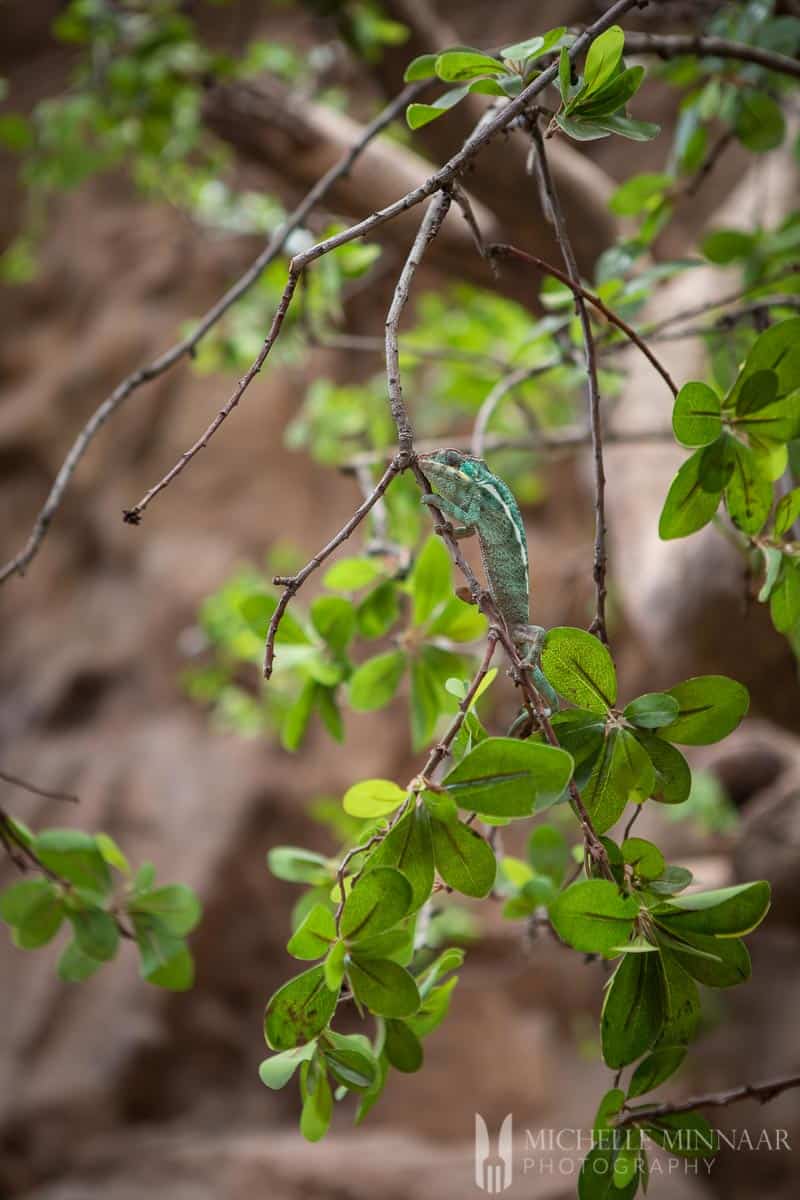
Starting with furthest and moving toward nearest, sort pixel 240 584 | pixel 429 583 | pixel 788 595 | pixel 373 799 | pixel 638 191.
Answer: pixel 240 584
pixel 638 191
pixel 429 583
pixel 788 595
pixel 373 799

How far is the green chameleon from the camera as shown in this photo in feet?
2.62

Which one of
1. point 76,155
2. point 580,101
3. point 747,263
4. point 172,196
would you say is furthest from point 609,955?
point 172,196

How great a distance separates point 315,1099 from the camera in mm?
649

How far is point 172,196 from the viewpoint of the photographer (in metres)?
2.75

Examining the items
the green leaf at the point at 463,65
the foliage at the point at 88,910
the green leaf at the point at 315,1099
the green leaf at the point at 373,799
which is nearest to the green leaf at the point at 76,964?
the foliage at the point at 88,910

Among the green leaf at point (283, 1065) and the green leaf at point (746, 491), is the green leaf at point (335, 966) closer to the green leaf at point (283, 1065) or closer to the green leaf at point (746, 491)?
the green leaf at point (283, 1065)

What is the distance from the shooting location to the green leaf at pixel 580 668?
615mm

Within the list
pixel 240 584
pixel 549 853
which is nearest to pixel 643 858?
pixel 549 853

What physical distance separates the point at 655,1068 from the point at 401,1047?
0.18 metres

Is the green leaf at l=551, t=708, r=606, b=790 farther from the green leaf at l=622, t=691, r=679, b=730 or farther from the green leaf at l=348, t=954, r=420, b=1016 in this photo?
the green leaf at l=348, t=954, r=420, b=1016

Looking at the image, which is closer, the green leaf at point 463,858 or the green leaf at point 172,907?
the green leaf at point 463,858

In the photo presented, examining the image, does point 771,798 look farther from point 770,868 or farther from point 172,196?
point 172,196

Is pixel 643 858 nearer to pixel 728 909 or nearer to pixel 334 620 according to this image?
pixel 728 909

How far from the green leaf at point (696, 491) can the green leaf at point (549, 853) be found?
38cm
